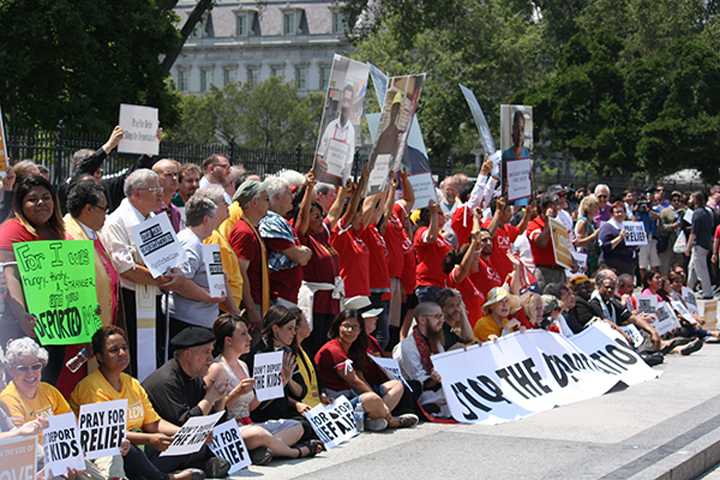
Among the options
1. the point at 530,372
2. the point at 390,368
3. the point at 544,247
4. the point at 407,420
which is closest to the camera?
the point at 407,420

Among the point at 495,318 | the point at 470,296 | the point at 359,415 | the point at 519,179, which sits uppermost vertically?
the point at 519,179

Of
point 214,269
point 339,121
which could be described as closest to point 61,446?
point 214,269

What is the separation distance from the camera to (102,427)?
4727 millimetres

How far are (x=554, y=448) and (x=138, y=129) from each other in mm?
4420

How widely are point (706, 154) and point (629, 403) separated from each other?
121 ft

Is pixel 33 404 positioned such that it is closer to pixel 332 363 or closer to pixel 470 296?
pixel 332 363

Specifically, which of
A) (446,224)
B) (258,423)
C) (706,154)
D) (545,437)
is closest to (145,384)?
(258,423)

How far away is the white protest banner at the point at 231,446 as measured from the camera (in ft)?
18.2

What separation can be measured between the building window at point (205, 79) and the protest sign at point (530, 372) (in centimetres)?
8715

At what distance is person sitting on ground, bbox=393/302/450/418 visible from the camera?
765cm

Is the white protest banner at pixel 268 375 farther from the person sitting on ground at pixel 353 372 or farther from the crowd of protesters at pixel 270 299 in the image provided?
the person sitting on ground at pixel 353 372

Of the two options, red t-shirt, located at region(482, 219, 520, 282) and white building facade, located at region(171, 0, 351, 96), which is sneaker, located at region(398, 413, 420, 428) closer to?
red t-shirt, located at region(482, 219, 520, 282)

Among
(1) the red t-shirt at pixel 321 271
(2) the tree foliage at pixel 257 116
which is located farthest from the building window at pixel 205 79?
(1) the red t-shirt at pixel 321 271

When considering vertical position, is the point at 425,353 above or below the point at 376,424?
above
